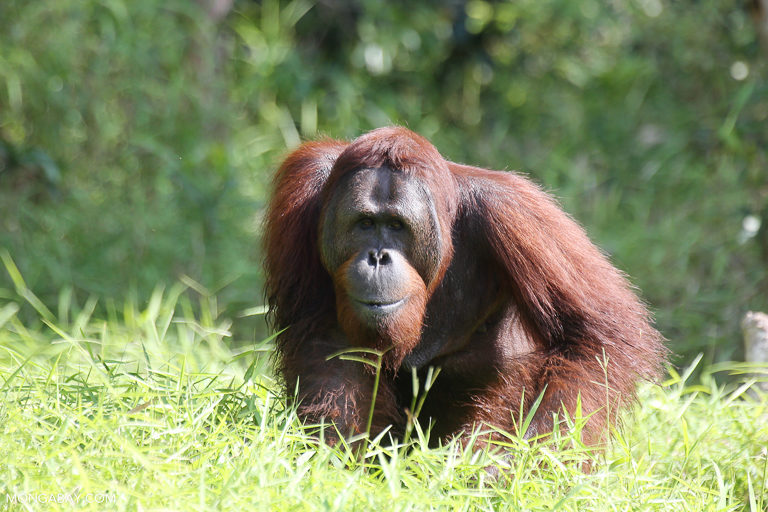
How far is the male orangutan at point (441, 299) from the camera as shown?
10.6ft

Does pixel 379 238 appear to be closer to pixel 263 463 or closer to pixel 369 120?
pixel 263 463

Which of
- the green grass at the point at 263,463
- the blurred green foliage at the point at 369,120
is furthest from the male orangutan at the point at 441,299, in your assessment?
the blurred green foliage at the point at 369,120

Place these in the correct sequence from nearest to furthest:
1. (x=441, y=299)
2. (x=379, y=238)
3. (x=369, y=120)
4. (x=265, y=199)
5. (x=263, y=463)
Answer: (x=263, y=463)
(x=379, y=238)
(x=441, y=299)
(x=265, y=199)
(x=369, y=120)

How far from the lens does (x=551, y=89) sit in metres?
7.84

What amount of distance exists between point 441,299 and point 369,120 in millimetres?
3932

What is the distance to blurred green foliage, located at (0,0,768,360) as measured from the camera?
580cm

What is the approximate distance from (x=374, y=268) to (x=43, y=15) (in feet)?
12.3

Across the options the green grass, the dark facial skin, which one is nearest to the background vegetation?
the green grass

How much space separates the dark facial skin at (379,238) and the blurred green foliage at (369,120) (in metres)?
1.96

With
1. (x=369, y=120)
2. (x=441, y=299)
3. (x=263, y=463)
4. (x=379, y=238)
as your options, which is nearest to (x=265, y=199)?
(x=369, y=120)

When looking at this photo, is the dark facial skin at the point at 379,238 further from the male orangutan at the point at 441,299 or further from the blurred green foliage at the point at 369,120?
the blurred green foliage at the point at 369,120

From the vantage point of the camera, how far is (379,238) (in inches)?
128

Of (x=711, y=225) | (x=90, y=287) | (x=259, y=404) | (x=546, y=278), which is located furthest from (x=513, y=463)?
(x=711, y=225)

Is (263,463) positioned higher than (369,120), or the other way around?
(369,120)
